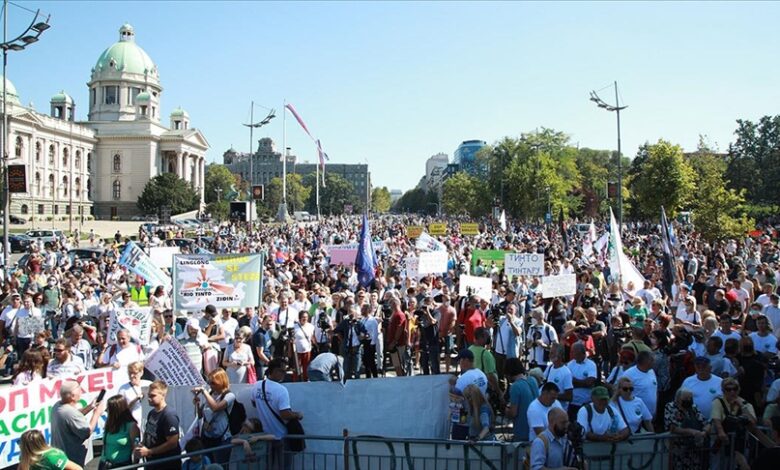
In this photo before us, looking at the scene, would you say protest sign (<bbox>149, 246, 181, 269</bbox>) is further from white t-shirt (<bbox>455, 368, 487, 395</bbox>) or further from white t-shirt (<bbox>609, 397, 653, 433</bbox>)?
white t-shirt (<bbox>609, 397, 653, 433</bbox>)

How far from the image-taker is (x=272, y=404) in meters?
7.06

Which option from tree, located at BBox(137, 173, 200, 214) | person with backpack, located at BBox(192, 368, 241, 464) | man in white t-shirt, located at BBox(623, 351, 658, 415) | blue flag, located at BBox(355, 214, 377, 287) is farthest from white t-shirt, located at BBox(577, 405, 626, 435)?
tree, located at BBox(137, 173, 200, 214)

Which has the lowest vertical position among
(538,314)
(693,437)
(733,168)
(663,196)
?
(693,437)

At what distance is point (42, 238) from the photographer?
42156mm

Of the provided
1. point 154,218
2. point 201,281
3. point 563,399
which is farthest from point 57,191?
point 563,399

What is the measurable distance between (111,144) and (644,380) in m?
119

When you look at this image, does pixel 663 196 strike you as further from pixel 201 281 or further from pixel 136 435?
pixel 136 435

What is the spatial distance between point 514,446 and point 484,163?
103 m

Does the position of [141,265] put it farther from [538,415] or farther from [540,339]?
[538,415]

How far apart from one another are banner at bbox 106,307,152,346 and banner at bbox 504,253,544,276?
363 inches

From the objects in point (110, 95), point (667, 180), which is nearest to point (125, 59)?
point (110, 95)

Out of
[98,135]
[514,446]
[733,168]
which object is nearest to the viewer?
[514,446]

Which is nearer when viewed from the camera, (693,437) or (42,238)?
(693,437)

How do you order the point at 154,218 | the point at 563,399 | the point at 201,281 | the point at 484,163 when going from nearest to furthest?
the point at 563,399
the point at 201,281
the point at 154,218
the point at 484,163
